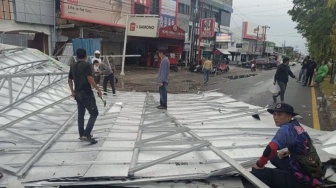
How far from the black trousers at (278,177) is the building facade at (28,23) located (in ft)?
51.3

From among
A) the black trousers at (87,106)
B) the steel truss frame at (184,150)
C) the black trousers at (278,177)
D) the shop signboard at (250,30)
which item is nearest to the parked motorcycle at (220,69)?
the steel truss frame at (184,150)

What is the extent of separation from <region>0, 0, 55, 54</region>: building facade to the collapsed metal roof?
9.38 metres

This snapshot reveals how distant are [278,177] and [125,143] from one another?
2.44 meters

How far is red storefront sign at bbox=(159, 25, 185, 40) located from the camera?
2339cm

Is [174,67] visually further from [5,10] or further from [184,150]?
[184,150]

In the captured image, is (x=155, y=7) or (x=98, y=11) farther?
(x=155, y=7)

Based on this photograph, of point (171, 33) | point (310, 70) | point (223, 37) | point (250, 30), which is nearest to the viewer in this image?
point (310, 70)

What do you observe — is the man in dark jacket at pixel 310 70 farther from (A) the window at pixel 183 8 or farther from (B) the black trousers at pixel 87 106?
(A) the window at pixel 183 8

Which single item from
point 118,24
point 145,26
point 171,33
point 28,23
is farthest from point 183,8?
point 28,23

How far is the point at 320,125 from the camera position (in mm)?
7211

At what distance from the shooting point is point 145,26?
71.4 ft

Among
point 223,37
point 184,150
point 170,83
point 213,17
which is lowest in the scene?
point 170,83

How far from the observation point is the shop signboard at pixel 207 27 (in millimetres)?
→ 27750

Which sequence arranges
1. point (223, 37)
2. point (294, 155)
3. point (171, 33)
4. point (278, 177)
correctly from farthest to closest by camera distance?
point (223, 37) < point (171, 33) < point (278, 177) < point (294, 155)
